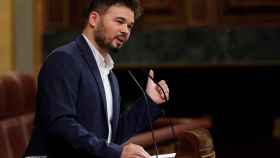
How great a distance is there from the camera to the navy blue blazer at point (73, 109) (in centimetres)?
179

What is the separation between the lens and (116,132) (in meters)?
2.10

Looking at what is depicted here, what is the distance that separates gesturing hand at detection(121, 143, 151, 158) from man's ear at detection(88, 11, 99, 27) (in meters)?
0.39

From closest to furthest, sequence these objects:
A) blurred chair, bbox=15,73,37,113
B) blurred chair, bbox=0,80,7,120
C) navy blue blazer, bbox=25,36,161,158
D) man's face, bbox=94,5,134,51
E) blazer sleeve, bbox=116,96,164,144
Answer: navy blue blazer, bbox=25,36,161,158
man's face, bbox=94,5,134,51
blazer sleeve, bbox=116,96,164,144
blurred chair, bbox=0,80,7,120
blurred chair, bbox=15,73,37,113

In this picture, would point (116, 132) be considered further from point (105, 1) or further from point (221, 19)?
point (221, 19)

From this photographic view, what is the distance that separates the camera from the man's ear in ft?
6.48

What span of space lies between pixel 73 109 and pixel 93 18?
0.27 metres

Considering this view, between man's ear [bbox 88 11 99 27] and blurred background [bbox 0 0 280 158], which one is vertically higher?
man's ear [bbox 88 11 99 27]

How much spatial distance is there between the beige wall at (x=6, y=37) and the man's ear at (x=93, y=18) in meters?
1.85

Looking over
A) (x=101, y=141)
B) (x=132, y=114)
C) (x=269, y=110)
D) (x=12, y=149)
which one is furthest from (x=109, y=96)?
(x=269, y=110)

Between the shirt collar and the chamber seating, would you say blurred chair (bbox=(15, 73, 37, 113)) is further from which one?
the shirt collar

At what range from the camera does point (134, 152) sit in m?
1.70

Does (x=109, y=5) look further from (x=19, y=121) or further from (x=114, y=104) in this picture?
(x=19, y=121)

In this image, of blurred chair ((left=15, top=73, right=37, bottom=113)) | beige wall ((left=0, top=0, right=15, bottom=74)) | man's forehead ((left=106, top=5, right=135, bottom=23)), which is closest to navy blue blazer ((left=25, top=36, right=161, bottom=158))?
man's forehead ((left=106, top=5, right=135, bottom=23))

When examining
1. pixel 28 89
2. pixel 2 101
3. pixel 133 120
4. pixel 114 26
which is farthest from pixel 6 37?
pixel 114 26
